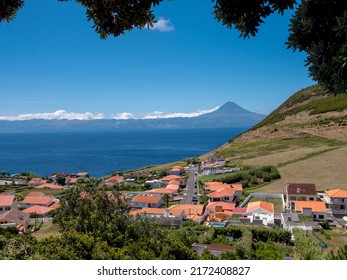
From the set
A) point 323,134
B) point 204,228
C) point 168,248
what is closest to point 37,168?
point 323,134

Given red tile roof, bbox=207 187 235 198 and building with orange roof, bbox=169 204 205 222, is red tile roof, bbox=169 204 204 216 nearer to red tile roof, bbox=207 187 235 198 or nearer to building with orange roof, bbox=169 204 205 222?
building with orange roof, bbox=169 204 205 222

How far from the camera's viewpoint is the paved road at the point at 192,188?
138 feet

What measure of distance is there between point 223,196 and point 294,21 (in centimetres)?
3577

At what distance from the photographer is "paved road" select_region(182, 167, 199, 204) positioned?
138ft

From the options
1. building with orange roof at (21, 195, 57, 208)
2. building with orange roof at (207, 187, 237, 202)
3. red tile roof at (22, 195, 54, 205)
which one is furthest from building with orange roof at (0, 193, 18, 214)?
building with orange roof at (207, 187, 237, 202)

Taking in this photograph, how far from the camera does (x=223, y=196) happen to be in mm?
38531

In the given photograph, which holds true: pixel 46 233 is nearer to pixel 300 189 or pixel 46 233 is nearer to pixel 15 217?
pixel 15 217

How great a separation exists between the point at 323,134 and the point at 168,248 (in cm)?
6429

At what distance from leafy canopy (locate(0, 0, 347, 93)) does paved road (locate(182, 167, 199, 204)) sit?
3739 cm

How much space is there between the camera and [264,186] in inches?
1702

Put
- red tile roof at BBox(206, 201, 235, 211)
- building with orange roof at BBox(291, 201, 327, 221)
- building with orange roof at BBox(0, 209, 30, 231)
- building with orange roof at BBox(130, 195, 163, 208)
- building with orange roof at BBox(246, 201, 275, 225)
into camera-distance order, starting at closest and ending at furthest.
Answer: building with orange roof at BBox(246, 201, 275, 225), building with orange roof at BBox(291, 201, 327, 221), building with orange roof at BBox(0, 209, 30, 231), red tile roof at BBox(206, 201, 235, 211), building with orange roof at BBox(130, 195, 163, 208)

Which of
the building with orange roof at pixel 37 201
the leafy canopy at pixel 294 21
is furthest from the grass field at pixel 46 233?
the leafy canopy at pixel 294 21

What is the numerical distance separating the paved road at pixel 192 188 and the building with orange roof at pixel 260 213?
37.9ft
